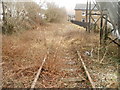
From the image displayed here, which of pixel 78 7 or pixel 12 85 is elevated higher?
pixel 78 7

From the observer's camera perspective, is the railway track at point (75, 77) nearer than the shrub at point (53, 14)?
Yes

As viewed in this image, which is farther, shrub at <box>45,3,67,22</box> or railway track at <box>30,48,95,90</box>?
shrub at <box>45,3,67,22</box>

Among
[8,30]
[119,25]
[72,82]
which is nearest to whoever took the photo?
[72,82]

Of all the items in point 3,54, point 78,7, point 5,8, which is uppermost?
point 78,7

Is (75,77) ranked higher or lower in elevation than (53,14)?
lower

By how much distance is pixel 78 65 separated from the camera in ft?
22.7

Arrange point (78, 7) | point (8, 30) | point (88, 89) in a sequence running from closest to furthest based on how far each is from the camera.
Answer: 1. point (88, 89)
2. point (8, 30)
3. point (78, 7)

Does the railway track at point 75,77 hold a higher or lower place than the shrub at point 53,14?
lower

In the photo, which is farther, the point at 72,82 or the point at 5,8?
the point at 5,8

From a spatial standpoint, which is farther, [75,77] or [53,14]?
[53,14]

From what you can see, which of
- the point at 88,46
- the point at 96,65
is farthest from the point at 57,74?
the point at 88,46

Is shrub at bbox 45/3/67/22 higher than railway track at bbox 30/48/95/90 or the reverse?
higher

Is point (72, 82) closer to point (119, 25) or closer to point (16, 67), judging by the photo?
point (16, 67)

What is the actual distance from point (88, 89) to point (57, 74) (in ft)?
4.75
